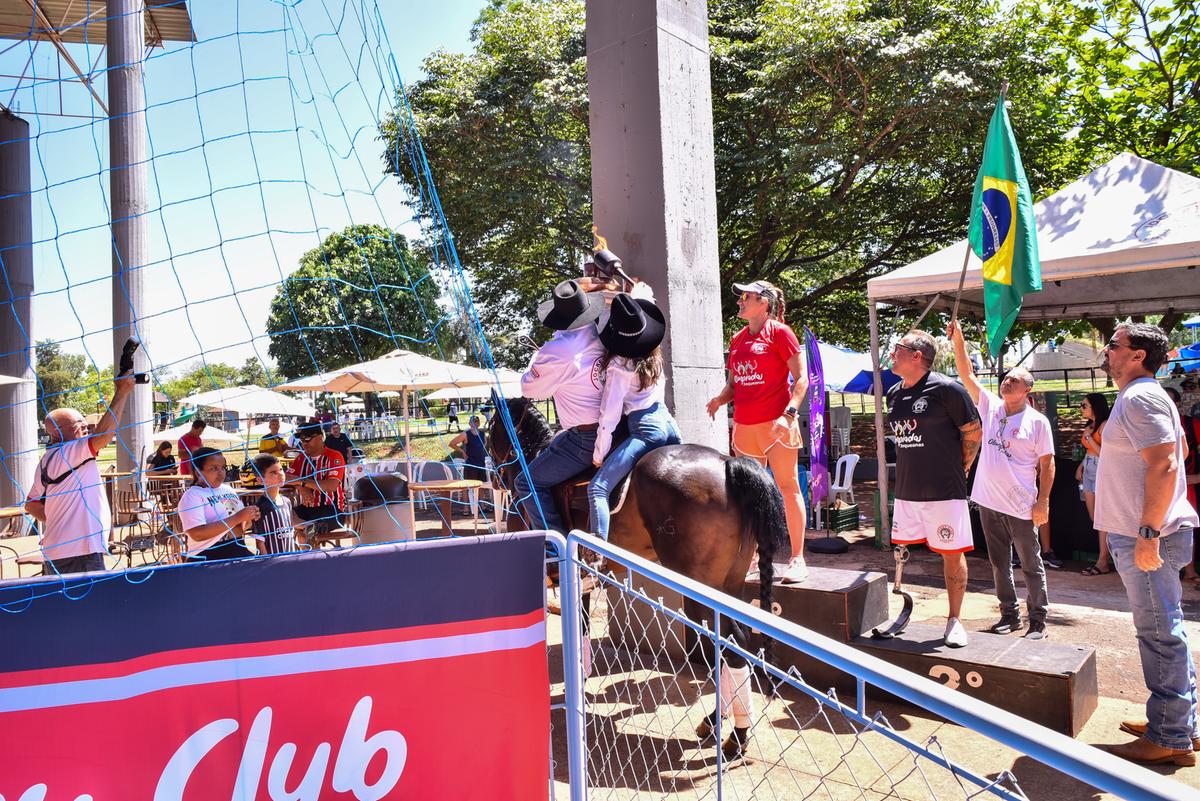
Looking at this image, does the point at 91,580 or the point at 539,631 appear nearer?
the point at 91,580

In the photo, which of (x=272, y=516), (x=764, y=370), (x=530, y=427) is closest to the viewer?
(x=530, y=427)

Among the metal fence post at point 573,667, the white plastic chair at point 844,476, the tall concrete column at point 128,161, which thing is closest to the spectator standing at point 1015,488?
the metal fence post at point 573,667

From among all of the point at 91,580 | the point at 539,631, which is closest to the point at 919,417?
the point at 539,631

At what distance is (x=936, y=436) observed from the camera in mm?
4848

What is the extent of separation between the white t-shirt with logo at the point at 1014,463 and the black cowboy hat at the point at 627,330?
9.29ft

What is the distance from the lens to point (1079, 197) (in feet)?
27.5

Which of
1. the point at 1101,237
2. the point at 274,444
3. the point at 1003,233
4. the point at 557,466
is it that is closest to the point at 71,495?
the point at 557,466

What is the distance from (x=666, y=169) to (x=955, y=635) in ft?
12.0

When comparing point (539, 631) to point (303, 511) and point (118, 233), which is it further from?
point (118, 233)

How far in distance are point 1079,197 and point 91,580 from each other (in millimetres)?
9469

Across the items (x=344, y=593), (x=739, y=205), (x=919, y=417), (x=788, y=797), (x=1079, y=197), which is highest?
(x=739, y=205)

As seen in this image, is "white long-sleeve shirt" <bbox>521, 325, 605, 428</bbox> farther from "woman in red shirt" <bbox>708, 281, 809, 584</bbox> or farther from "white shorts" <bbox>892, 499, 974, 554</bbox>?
"white shorts" <bbox>892, 499, 974, 554</bbox>

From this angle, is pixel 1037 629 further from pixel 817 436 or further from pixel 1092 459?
pixel 817 436

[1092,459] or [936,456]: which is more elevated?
[936,456]
